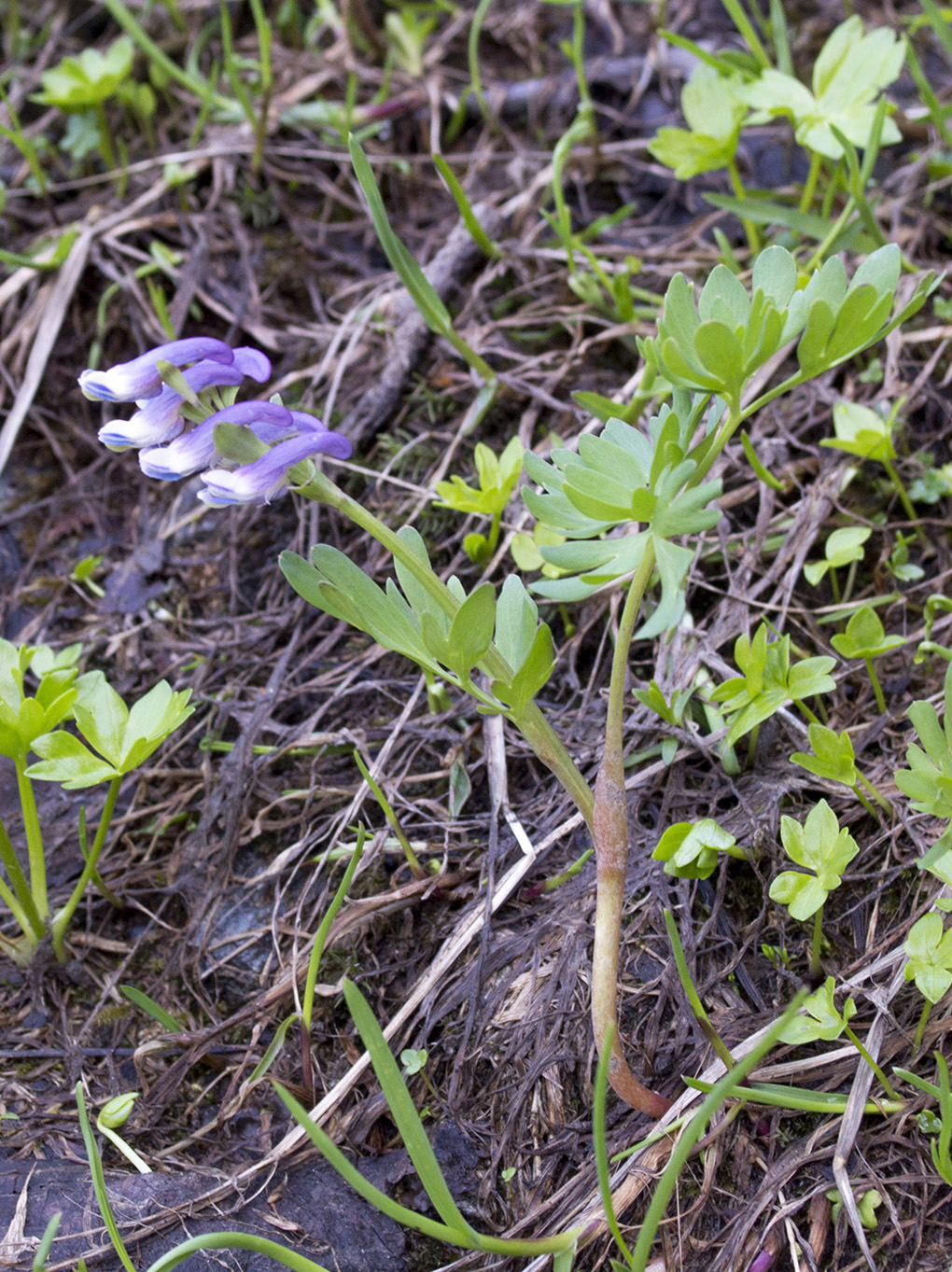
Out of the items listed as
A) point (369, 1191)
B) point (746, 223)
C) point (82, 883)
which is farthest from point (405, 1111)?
point (746, 223)

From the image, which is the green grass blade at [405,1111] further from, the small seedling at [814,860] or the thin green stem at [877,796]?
the thin green stem at [877,796]

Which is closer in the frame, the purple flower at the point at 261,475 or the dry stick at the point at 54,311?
the purple flower at the point at 261,475

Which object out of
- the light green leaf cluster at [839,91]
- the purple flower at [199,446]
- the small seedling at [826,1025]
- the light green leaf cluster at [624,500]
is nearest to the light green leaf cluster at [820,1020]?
the small seedling at [826,1025]

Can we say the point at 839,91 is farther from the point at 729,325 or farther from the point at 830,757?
the point at 830,757

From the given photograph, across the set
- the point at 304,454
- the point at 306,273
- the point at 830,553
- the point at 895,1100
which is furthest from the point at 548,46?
the point at 895,1100

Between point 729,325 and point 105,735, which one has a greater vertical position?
point 729,325

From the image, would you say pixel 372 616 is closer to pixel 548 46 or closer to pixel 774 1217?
pixel 774 1217

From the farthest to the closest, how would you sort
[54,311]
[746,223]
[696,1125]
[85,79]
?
[85,79]
[54,311]
[746,223]
[696,1125]
